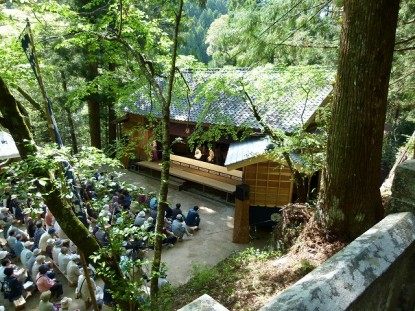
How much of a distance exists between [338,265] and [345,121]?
93.2 inches

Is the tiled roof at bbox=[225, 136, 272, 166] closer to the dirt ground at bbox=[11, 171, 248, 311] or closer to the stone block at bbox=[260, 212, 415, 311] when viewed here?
the dirt ground at bbox=[11, 171, 248, 311]

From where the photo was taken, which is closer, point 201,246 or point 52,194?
point 52,194

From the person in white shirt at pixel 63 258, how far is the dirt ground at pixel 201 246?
22.8 inches

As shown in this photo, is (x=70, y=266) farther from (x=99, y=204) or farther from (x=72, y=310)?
(x=99, y=204)

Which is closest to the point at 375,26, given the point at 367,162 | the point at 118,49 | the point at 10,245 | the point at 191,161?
the point at 367,162

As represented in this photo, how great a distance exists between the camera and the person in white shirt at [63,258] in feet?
29.1

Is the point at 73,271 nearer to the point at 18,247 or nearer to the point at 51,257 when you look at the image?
the point at 51,257

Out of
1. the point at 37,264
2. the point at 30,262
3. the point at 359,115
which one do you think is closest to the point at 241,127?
the point at 359,115

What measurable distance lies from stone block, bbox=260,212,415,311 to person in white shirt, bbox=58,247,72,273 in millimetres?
8354

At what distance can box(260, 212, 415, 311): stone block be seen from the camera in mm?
1541

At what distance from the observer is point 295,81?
7.44 meters

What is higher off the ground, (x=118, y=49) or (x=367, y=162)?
(x=118, y=49)

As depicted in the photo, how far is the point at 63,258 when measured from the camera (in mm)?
8875

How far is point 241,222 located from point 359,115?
26.9 feet
